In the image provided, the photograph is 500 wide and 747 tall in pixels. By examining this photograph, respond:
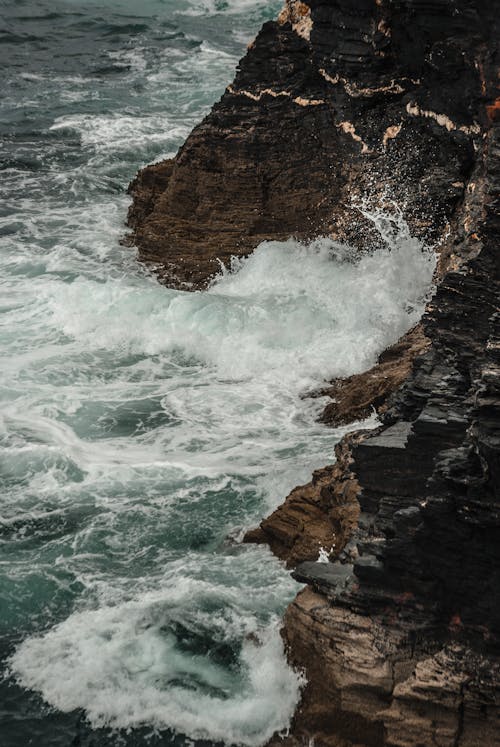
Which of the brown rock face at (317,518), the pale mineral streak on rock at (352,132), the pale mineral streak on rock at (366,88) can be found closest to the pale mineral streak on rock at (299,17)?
the pale mineral streak on rock at (366,88)

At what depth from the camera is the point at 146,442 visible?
46.4 ft

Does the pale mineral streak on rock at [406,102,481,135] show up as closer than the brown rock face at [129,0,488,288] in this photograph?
Yes

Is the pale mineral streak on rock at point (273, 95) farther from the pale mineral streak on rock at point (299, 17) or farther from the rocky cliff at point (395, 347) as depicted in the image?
the pale mineral streak on rock at point (299, 17)

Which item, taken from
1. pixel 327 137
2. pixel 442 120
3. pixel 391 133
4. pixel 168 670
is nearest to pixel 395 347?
pixel 442 120

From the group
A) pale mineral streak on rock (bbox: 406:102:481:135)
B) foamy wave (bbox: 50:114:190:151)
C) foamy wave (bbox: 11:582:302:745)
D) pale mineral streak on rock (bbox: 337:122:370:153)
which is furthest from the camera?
foamy wave (bbox: 50:114:190:151)

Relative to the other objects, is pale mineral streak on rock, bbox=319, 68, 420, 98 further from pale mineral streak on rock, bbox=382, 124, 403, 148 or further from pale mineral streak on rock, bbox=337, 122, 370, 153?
pale mineral streak on rock, bbox=382, 124, 403, 148

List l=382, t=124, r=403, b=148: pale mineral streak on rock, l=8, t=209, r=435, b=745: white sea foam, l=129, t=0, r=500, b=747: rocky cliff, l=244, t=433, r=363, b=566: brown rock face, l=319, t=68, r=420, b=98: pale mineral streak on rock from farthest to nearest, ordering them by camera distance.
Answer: l=319, t=68, r=420, b=98: pale mineral streak on rock
l=382, t=124, r=403, b=148: pale mineral streak on rock
l=244, t=433, r=363, b=566: brown rock face
l=8, t=209, r=435, b=745: white sea foam
l=129, t=0, r=500, b=747: rocky cliff

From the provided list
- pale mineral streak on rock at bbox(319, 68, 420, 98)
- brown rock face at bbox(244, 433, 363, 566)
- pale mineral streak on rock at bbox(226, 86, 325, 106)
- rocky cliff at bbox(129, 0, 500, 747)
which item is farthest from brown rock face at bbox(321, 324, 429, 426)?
pale mineral streak on rock at bbox(226, 86, 325, 106)

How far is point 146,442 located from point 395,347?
13.2 ft

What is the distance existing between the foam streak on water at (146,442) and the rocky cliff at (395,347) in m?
0.61

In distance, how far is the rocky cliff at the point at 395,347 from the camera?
7.89 metres

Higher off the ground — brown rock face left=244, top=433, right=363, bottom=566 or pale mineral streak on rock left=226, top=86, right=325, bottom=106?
pale mineral streak on rock left=226, top=86, right=325, bottom=106

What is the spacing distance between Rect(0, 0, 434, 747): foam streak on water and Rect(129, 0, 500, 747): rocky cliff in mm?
608

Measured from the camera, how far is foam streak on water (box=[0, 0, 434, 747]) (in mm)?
9398
